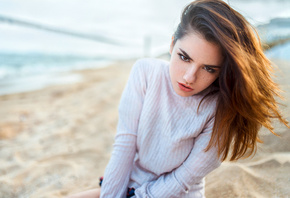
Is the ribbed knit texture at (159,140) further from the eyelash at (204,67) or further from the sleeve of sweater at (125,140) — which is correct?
the eyelash at (204,67)

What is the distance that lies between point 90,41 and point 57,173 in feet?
60.2

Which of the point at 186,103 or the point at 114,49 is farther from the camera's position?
the point at 114,49

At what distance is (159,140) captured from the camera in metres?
1.35

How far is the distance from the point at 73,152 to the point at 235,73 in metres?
2.21

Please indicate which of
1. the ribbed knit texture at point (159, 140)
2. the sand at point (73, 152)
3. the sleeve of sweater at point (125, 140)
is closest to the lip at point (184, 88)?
the ribbed knit texture at point (159, 140)

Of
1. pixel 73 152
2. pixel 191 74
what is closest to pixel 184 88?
pixel 191 74

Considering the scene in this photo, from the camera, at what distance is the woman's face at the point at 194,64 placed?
1089mm

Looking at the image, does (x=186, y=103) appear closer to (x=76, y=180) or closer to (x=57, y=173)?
(x=76, y=180)

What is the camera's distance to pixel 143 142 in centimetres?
136

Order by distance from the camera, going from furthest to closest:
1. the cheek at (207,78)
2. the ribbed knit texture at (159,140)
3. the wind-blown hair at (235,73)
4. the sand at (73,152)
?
the sand at (73,152), the ribbed knit texture at (159,140), the cheek at (207,78), the wind-blown hair at (235,73)

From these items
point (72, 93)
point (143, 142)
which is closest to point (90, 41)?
point (72, 93)

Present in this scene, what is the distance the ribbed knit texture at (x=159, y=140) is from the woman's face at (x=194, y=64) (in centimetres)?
13

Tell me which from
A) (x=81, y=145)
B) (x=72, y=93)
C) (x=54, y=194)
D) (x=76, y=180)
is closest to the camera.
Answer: (x=54, y=194)

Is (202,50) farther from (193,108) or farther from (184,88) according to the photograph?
(193,108)
